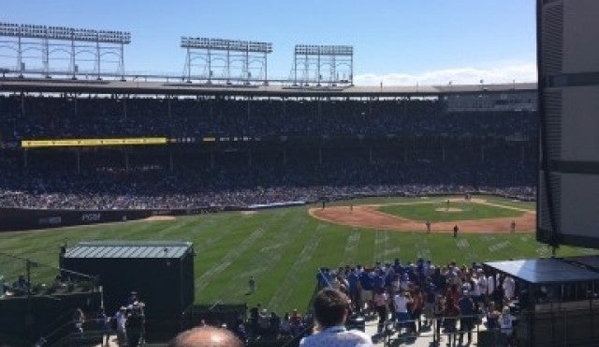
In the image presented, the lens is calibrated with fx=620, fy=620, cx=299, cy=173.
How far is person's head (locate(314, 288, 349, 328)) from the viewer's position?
4914mm

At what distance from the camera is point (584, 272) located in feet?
47.1

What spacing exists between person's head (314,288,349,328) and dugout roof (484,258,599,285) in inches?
388

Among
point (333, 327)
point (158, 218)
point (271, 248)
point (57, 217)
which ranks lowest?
point (271, 248)

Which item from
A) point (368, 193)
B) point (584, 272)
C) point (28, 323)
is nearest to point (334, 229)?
point (368, 193)

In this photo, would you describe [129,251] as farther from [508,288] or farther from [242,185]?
[242,185]

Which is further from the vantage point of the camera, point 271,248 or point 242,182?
point 242,182

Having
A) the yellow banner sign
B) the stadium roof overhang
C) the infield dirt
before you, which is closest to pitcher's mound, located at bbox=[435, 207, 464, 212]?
the infield dirt

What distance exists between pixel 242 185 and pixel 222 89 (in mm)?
12129

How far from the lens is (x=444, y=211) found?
52562 millimetres

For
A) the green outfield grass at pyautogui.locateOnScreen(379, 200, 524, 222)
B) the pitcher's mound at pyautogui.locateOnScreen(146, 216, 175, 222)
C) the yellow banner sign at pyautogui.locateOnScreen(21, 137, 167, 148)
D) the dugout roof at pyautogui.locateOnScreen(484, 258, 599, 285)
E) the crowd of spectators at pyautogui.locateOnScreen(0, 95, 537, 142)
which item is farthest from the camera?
the crowd of spectators at pyautogui.locateOnScreen(0, 95, 537, 142)

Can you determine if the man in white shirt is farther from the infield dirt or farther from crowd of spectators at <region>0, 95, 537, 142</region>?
crowd of spectators at <region>0, 95, 537, 142</region>

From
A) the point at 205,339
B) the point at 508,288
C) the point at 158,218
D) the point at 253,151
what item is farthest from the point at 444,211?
the point at 205,339

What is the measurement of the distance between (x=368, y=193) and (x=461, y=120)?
2288cm

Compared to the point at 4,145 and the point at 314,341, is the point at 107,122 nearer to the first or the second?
the point at 4,145
